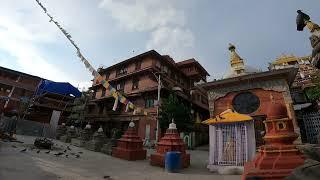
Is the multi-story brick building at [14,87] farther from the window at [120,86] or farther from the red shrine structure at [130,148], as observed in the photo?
the red shrine structure at [130,148]

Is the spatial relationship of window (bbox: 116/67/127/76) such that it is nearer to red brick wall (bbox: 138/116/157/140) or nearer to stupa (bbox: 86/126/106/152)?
red brick wall (bbox: 138/116/157/140)

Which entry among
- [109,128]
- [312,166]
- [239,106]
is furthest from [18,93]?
[312,166]

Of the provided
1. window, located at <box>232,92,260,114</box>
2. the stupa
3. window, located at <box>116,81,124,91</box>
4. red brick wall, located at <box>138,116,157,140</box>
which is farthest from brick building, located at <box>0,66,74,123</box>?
window, located at <box>232,92,260,114</box>

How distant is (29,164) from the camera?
33.2 feet

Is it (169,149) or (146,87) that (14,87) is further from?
(169,149)

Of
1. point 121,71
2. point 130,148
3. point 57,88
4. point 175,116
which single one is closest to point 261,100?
point 175,116

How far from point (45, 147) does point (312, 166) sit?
17995mm

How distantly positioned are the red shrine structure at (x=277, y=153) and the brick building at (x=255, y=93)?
32.8 feet

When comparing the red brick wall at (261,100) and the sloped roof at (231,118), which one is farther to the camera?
the red brick wall at (261,100)

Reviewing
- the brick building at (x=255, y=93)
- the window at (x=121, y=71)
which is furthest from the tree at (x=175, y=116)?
the window at (x=121, y=71)

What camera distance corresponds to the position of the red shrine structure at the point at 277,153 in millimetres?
4883

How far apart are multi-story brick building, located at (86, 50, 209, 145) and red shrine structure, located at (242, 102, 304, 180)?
19103mm

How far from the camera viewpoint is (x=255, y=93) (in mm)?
16938

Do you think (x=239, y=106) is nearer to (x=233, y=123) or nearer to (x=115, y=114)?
(x=233, y=123)
